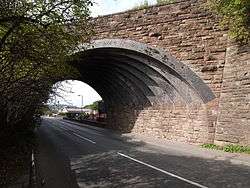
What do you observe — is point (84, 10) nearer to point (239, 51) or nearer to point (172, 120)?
point (239, 51)

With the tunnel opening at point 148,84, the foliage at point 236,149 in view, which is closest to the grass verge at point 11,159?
the tunnel opening at point 148,84

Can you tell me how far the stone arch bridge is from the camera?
1944cm

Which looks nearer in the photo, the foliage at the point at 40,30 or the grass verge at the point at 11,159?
the foliage at the point at 40,30

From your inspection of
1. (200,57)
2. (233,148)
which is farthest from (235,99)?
(200,57)

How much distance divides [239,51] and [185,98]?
4.83 metres

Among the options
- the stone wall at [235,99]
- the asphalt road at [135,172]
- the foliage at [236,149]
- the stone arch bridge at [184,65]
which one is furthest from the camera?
the stone arch bridge at [184,65]

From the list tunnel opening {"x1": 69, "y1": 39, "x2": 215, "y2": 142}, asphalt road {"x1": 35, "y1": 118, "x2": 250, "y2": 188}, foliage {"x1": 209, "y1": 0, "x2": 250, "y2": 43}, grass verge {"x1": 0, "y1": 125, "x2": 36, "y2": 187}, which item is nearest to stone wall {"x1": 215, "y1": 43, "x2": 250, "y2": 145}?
foliage {"x1": 209, "y1": 0, "x2": 250, "y2": 43}

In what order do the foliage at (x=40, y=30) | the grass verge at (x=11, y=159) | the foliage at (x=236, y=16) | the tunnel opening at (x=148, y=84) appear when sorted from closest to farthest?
the foliage at (x=40, y=30), the grass verge at (x=11, y=159), the foliage at (x=236, y=16), the tunnel opening at (x=148, y=84)

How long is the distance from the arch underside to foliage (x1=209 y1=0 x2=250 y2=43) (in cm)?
332

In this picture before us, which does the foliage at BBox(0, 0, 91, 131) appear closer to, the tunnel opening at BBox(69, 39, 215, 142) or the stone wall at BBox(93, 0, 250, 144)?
the tunnel opening at BBox(69, 39, 215, 142)

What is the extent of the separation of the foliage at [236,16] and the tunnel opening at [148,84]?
10.9 ft

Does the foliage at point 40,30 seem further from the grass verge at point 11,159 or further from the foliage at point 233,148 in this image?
the foliage at point 233,148

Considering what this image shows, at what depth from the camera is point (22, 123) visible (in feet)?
74.7

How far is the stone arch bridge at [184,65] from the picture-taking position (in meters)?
19.4
